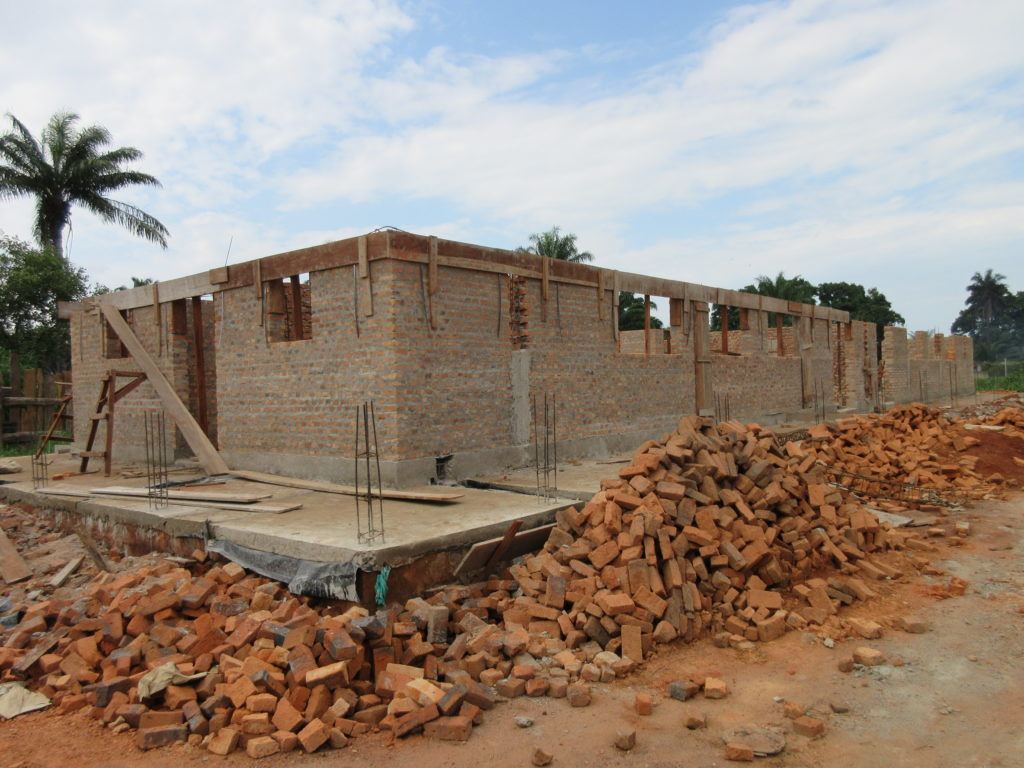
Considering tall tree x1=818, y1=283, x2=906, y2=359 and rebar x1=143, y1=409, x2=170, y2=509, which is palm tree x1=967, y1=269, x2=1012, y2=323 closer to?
tall tree x1=818, y1=283, x2=906, y2=359

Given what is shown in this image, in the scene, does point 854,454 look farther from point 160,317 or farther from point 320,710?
point 160,317

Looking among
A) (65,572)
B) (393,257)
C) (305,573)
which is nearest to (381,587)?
(305,573)

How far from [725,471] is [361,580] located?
3.63 meters

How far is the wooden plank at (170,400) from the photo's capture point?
35.2ft

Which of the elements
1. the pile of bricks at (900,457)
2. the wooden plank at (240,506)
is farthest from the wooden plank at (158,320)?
the pile of bricks at (900,457)

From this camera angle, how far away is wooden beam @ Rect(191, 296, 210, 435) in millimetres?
12453

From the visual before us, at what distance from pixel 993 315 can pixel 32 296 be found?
300ft

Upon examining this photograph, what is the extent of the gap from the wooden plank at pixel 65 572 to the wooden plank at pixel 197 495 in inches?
36.9

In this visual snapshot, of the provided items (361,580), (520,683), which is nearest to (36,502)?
(361,580)

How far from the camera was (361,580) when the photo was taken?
564 cm

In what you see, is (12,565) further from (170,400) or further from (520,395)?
(520,395)

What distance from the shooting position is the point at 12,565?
7.92 m

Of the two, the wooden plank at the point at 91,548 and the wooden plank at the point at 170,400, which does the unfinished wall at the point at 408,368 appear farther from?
the wooden plank at the point at 91,548

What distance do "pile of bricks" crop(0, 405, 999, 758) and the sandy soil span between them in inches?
5.3
